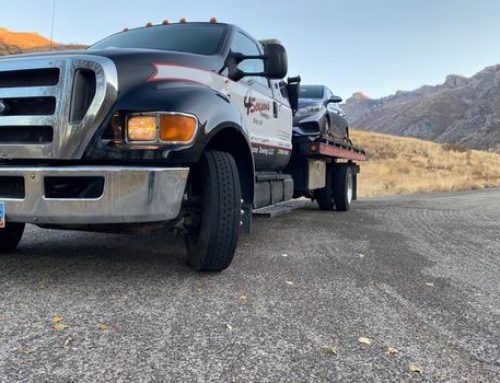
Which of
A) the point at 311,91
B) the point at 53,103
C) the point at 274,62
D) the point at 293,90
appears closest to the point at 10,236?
the point at 53,103

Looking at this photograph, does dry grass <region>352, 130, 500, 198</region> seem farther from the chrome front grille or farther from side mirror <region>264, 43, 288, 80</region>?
the chrome front grille

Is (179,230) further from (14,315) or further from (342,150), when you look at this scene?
(342,150)

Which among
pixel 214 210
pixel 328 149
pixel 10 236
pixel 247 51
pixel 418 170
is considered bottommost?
pixel 10 236

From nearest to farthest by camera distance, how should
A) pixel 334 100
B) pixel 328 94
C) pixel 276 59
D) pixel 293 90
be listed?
pixel 276 59 < pixel 293 90 < pixel 334 100 < pixel 328 94

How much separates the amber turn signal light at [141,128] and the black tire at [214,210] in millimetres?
516

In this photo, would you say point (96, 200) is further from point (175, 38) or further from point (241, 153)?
point (175, 38)

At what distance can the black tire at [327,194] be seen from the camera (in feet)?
30.1

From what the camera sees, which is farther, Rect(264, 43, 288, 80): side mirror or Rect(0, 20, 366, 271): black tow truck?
Rect(264, 43, 288, 80): side mirror

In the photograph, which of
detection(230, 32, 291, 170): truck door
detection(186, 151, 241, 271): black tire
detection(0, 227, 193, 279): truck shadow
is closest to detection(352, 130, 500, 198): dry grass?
detection(230, 32, 291, 170): truck door

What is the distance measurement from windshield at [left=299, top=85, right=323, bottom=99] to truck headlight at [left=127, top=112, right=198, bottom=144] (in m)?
→ 6.77

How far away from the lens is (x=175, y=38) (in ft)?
15.5

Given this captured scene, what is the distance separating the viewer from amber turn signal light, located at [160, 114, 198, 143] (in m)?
3.22

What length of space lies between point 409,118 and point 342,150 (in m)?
179

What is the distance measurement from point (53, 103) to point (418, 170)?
80.6 feet
